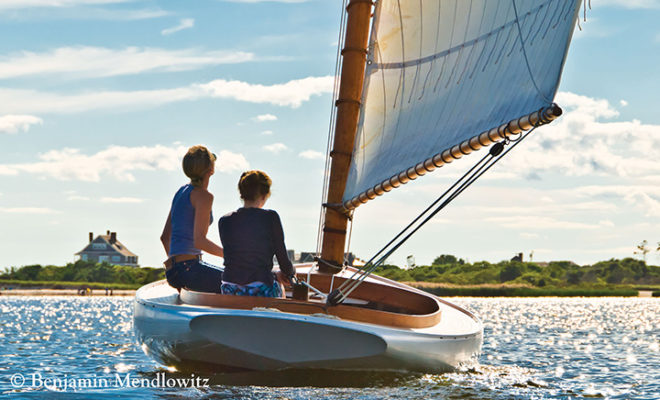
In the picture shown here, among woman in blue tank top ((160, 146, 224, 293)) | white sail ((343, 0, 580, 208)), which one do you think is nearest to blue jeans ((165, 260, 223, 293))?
woman in blue tank top ((160, 146, 224, 293))

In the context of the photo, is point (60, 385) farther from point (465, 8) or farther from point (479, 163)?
point (465, 8)

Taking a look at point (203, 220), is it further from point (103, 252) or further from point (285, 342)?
point (103, 252)

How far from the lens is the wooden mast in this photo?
35.4 feet

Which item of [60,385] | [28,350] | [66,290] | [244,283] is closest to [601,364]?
[244,283]

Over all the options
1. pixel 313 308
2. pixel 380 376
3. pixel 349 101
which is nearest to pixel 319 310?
pixel 313 308

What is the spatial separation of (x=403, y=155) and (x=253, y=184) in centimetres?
218

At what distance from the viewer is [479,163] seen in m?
7.57

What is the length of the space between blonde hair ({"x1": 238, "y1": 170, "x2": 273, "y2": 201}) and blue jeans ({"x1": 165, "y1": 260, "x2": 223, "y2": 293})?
4.58ft

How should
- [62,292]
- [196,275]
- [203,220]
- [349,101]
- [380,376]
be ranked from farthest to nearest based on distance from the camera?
[62,292], [349,101], [196,275], [203,220], [380,376]

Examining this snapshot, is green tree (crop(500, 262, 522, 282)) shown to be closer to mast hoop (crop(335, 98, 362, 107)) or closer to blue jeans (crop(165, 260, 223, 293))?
mast hoop (crop(335, 98, 362, 107))

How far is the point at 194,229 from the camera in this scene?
8.20 metres

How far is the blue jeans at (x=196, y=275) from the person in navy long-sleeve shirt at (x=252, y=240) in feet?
2.51

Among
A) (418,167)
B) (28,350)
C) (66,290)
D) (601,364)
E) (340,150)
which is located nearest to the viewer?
(418,167)

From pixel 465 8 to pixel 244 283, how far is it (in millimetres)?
4112
